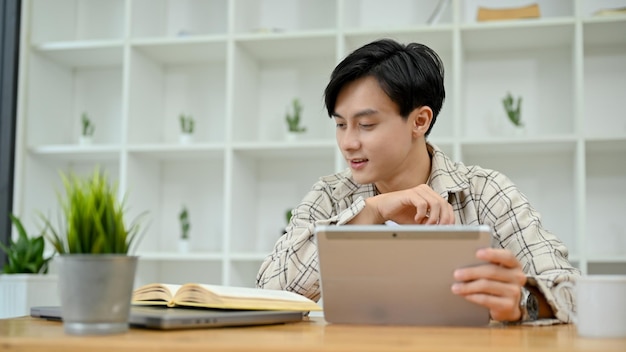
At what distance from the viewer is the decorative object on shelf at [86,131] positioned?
3.36m

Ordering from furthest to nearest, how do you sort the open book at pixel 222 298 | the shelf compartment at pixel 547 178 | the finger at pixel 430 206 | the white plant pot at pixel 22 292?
the shelf compartment at pixel 547 178 < the white plant pot at pixel 22 292 < the finger at pixel 430 206 < the open book at pixel 222 298

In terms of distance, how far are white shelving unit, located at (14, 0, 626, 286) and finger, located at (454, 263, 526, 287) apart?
1715 mm

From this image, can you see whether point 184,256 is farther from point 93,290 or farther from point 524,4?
point 93,290

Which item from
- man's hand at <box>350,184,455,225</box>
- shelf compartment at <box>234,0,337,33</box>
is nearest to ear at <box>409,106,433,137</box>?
man's hand at <box>350,184,455,225</box>

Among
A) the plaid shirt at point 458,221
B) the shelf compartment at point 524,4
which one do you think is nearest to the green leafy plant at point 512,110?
the shelf compartment at point 524,4

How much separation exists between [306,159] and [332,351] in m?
2.52

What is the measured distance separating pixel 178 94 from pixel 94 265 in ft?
8.67

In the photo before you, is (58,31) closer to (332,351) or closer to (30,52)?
(30,52)

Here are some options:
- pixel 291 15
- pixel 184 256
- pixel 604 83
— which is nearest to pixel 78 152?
pixel 184 256

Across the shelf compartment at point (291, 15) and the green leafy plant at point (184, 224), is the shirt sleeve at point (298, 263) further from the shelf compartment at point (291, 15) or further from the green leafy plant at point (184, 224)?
the shelf compartment at point (291, 15)

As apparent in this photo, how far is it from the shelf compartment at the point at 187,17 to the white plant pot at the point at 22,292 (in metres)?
1.23

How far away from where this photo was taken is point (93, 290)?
937mm

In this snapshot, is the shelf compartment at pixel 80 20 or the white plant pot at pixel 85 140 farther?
the shelf compartment at pixel 80 20

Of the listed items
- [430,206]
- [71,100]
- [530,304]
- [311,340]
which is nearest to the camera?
[311,340]
